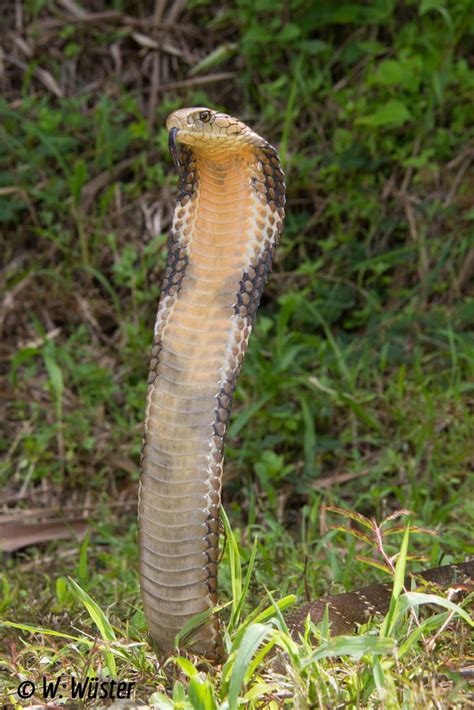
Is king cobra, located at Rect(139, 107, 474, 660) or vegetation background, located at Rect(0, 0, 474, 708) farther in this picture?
vegetation background, located at Rect(0, 0, 474, 708)

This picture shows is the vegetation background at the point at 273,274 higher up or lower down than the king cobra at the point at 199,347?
lower down

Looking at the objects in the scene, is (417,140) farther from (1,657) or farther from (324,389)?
(1,657)

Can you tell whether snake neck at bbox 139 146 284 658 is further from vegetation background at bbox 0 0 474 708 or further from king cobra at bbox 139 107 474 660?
vegetation background at bbox 0 0 474 708

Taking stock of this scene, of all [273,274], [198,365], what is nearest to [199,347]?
[198,365]

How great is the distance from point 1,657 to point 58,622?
46cm

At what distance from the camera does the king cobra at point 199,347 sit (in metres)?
2.34

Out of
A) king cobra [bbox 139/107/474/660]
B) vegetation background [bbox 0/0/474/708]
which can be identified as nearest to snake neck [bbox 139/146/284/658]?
king cobra [bbox 139/107/474/660]

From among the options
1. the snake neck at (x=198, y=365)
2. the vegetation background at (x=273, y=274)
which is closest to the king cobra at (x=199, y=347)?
the snake neck at (x=198, y=365)

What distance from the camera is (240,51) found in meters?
6.32

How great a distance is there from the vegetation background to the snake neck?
97 centimetres

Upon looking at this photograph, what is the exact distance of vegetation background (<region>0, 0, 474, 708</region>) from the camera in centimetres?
441

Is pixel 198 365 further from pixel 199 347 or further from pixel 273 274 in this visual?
pixel 273 274

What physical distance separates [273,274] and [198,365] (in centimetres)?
338

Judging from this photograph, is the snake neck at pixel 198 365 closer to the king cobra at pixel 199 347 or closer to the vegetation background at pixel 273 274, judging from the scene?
the king cobra at pixel 199 347
